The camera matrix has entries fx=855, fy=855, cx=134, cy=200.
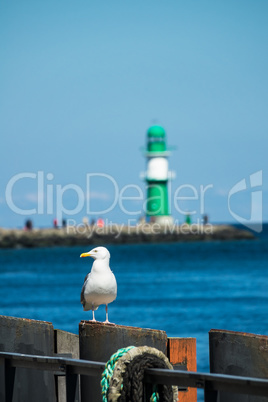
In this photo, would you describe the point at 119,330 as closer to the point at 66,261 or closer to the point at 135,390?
the point at 135,390

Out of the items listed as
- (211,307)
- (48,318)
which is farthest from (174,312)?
(48,318)

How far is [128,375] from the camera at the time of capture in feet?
12.7

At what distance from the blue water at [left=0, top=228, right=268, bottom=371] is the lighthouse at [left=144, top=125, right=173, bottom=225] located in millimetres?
4146

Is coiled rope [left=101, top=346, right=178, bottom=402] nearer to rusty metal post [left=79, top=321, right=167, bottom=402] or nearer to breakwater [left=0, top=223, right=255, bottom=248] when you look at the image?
rusty metal post [left=79, top=321, right=167, bottom=402]

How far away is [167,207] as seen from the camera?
69938 mm

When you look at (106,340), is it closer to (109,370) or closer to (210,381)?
(109,370)

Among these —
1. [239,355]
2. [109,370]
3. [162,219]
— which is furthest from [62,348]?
[162,219]

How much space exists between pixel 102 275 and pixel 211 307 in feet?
73.6

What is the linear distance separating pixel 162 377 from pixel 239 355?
91 centimetres

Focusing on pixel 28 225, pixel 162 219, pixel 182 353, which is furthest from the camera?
pixel 28 225

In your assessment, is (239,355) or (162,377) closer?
(162,377)

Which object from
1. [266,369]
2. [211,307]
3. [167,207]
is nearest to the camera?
[266,369]

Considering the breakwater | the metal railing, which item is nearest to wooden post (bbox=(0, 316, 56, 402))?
the metal railing

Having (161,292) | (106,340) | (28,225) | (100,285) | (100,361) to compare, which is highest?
(28,225)
